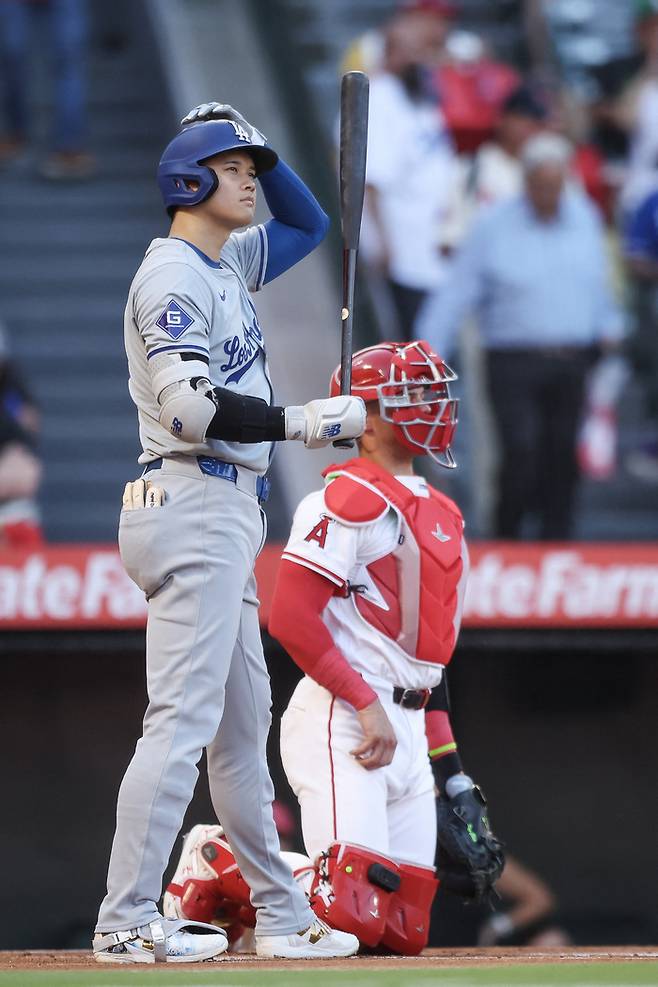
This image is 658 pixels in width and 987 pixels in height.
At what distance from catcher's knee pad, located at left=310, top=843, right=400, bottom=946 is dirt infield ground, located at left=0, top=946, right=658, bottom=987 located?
39cm

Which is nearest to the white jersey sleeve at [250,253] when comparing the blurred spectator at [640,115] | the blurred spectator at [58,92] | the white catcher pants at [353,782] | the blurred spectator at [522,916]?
the white catcher pants at [353,782]

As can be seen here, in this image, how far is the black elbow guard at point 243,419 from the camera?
345 cm

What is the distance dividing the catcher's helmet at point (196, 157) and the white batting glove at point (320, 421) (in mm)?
523

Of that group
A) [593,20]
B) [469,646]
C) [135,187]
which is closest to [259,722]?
[469,646]

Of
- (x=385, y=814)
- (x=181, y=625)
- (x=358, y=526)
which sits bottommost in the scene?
(x=385, y=814)

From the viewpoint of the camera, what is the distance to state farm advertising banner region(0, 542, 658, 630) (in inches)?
241

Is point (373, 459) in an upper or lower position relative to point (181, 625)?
upper

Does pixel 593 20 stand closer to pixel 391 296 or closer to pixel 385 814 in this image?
pixel 391 296

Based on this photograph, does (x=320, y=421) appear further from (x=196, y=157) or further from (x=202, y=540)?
(x=196, y=157)

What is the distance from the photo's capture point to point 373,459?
4.32 metres

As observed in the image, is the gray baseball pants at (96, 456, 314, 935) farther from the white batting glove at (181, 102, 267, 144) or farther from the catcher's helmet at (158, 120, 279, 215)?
the white batting glove at (181, 102, 267, 144)

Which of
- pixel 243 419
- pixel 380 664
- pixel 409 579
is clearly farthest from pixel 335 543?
pixel 243 419

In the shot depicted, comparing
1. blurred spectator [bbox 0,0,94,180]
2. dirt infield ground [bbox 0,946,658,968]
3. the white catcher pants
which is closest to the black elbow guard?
the white catcher pants

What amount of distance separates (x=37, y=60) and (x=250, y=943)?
21.9 feet
